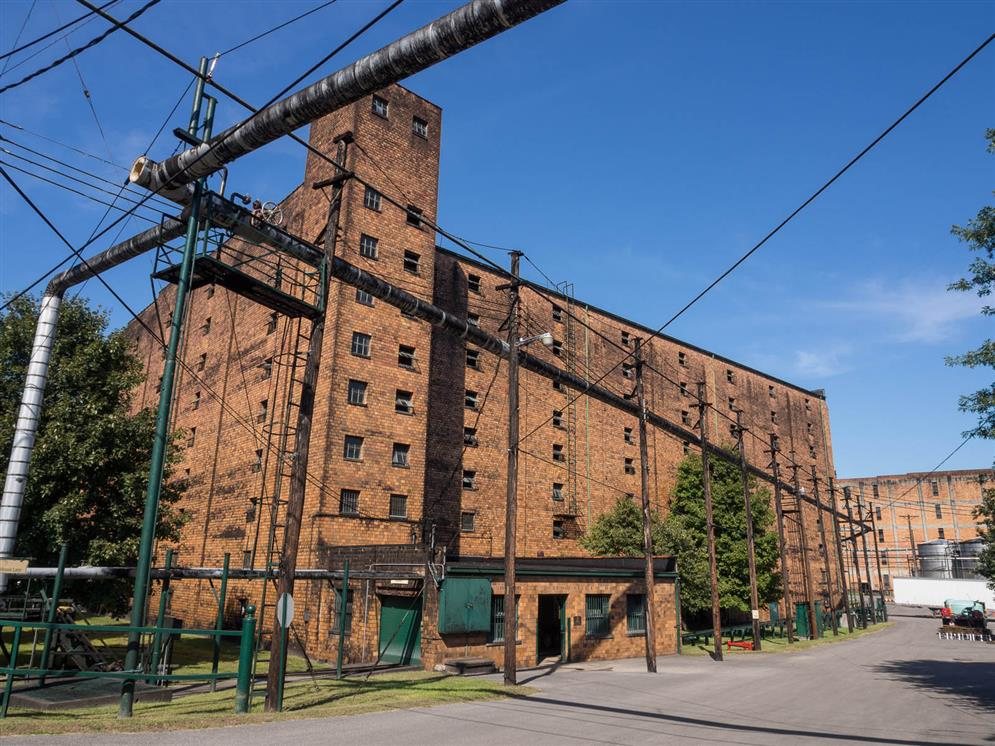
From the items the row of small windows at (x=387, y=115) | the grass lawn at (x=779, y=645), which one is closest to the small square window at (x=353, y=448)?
the row of small windows at (x=387, y=115)

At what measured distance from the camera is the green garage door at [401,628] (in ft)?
73.1

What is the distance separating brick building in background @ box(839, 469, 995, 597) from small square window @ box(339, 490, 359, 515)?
296 ft

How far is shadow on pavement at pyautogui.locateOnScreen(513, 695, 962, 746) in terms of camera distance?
12.0m

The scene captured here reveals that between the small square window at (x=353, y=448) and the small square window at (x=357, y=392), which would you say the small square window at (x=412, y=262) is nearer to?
the small square window at (x=357, y=392)

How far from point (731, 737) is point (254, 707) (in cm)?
887

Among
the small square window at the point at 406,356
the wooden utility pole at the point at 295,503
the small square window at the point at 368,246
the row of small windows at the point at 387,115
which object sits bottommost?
the wooden utility pole at the point at 295,503

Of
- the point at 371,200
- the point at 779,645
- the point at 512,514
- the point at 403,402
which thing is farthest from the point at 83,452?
the point at 779,645

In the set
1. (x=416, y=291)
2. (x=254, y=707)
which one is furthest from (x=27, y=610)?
(x=416, y=291)

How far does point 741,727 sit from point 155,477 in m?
11.9

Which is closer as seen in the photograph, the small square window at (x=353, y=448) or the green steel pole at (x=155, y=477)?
the green steel pole at (x=155, y=477)

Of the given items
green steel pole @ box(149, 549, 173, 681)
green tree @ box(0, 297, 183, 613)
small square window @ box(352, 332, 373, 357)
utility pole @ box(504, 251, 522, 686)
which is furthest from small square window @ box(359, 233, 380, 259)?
green steel pole @ box(149, 549, 173, 681)

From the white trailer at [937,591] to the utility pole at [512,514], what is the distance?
221 feet

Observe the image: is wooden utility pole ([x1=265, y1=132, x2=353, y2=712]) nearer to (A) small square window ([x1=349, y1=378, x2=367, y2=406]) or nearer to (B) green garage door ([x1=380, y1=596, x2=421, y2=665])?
(B) green garage door ([x1=380, y1=596, x2=421, y2=665])

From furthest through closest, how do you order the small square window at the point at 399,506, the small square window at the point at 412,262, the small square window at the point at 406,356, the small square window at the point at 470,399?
the small square window at the point at 470,399 < the small square window at the point at 412,262 < the small square window at the point at 406,356 < the small square window at the point at 399,506
